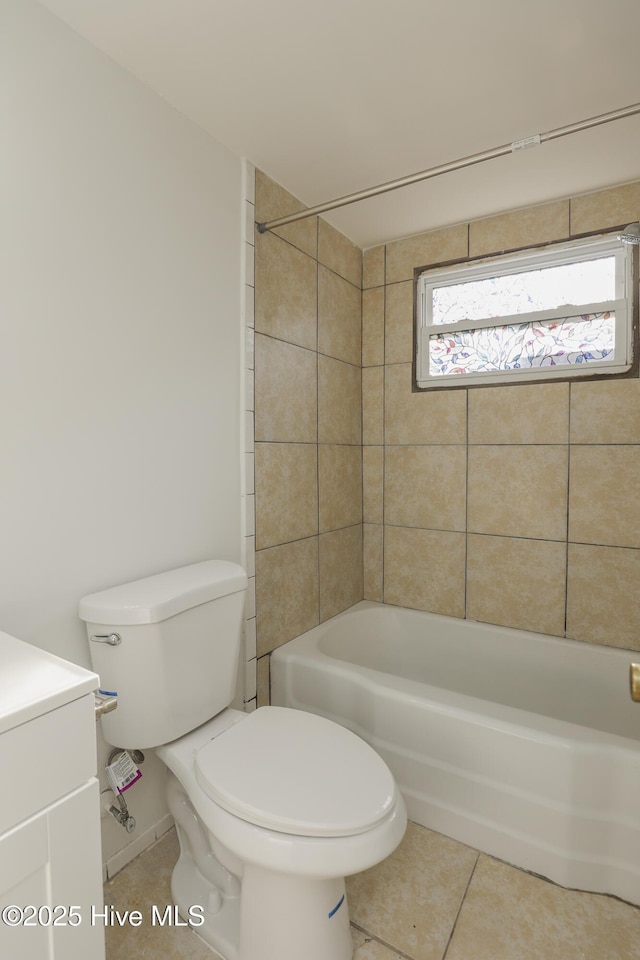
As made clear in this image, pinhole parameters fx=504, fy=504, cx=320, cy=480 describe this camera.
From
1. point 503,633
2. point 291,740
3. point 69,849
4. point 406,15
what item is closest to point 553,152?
point 406,15

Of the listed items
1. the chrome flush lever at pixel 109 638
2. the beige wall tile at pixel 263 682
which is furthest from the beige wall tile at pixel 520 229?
the chrome flush lever at pixel 109 638

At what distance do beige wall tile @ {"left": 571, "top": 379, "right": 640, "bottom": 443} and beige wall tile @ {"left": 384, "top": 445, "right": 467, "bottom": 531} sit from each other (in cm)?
50

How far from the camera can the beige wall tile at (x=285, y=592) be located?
1966 millimetres

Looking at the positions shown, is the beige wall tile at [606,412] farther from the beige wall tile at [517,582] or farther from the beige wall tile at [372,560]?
the beige wall tile at [372,560]

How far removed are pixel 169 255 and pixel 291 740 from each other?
4.79 feet

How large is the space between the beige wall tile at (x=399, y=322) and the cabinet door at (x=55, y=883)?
7.10 ft

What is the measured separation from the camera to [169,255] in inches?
61.7

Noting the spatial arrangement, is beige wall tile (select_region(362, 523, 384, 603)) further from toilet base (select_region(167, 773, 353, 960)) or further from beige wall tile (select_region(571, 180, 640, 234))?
beige wall tile (select_region(571, 180, 640, 234))

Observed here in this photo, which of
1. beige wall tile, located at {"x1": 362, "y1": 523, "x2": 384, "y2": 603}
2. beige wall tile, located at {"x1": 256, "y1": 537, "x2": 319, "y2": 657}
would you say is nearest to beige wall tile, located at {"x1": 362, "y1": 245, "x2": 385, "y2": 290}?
beige wall tile, located at {"x1": 362, "y1": 523, "x2": 384, "y2": 603}

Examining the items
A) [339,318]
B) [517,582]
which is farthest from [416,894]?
[339,318]

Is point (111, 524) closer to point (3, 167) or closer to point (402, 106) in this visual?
point (3, 167)

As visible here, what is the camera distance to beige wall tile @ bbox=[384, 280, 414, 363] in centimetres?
250

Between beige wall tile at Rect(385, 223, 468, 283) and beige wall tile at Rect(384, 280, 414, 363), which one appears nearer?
beige wall tile at Rect(385, 223, 468, 283)

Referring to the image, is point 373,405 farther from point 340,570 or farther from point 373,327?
point 340,570
